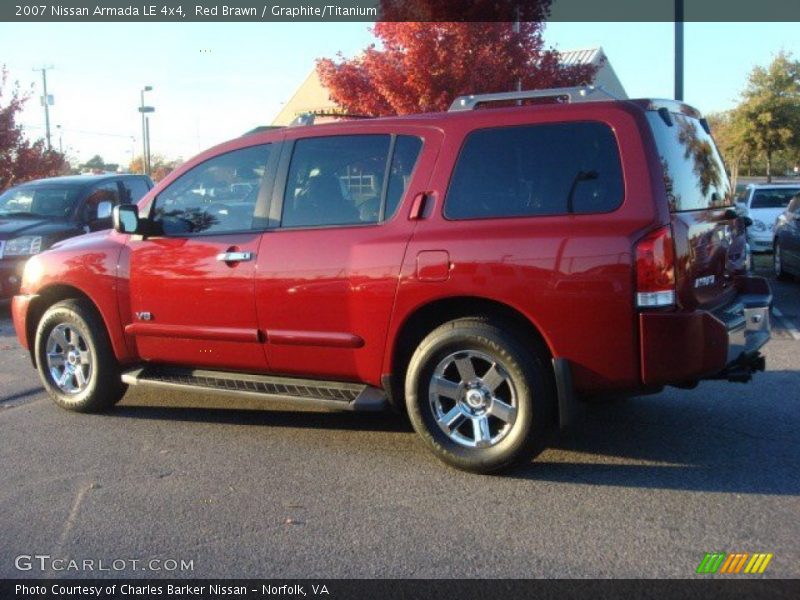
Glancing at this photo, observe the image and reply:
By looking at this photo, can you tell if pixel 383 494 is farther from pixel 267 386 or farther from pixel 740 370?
pixel 740 370

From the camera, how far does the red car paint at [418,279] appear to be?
424 cm

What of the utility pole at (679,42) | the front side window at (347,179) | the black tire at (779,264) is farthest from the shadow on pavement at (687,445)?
the black tire at (779,264)

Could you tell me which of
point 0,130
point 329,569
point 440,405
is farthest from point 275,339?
point 0,130

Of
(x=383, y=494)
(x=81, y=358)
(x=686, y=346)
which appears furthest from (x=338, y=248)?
(x=81, y=358)

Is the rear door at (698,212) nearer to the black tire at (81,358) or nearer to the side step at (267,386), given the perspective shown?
the side step at (267,386)

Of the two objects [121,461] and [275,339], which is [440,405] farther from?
[121,461]

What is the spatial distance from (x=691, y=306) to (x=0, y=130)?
22.9 meters

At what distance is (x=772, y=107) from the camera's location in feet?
87.4

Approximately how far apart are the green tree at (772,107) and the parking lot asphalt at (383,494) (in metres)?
23.3

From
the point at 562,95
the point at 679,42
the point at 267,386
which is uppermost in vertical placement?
the point at 679,42

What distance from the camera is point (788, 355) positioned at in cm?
760

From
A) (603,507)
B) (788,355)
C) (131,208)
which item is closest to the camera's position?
(603,507)

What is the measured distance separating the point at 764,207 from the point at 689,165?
1339 centimetres

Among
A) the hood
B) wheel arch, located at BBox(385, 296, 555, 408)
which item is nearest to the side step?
wheel arch, located at BBox(385, 296, 555, 408)
